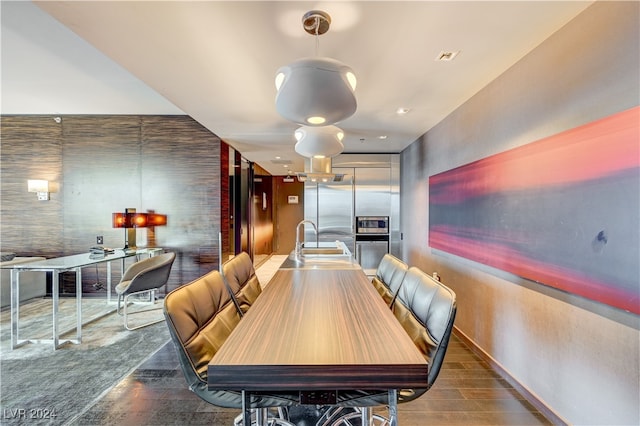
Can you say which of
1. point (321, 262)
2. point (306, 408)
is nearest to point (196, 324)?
point (306, 408)

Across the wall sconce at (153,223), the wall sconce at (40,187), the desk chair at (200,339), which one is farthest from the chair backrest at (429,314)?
the wall sconce at (40,187)

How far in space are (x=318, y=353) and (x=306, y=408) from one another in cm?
133

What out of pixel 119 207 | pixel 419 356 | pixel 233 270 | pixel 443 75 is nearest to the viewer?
pixel 419 356

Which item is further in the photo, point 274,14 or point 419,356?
point 274,14

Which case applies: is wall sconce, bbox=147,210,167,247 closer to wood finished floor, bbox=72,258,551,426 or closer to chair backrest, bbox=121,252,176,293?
chair backrest, bbox=121,252,176,293

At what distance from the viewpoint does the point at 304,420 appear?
177 cm

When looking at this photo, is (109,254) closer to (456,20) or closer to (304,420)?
(304,420)

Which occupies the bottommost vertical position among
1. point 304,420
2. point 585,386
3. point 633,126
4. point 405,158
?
point 304,420

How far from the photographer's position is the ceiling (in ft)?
5.05

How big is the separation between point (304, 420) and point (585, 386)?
5.53 ft

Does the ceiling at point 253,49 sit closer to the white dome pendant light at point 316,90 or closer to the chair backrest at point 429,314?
the white dome pendant light at point 316,90

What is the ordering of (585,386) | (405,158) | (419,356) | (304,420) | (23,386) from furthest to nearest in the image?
1. (405,158)
2. (23,386)
3. (304,420)
4. (585,386)
5. (419,356)

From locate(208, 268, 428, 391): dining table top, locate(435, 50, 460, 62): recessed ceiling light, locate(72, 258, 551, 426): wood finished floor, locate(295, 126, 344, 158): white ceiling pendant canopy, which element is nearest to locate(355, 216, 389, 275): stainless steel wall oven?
locate(72, 258, 551, 426): wood finished floor

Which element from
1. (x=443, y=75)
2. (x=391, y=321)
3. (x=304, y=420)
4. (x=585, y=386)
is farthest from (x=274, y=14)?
(x=585, y=386)
